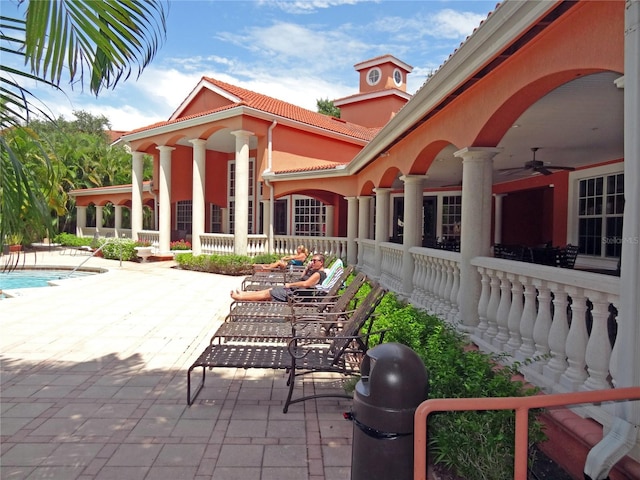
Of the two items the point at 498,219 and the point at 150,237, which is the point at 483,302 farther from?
the point at 150,237

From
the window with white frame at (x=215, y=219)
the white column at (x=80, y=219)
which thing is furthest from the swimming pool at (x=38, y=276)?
the white column at (x=80, y=219)

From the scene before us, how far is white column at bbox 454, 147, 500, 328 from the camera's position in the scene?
5018mm

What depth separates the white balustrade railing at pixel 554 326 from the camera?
9.29 ft

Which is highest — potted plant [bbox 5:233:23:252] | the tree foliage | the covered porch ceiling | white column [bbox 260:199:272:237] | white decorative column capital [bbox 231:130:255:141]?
the tree foliage

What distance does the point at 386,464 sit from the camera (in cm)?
214

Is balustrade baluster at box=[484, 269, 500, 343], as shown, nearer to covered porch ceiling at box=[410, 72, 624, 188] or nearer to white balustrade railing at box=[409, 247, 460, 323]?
white balustrade railing at box=[409, 247, 460, 323]

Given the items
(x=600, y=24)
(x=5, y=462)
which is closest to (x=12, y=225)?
(x=5, y=462)

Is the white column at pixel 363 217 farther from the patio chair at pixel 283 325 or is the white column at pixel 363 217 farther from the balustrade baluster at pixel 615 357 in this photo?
the balustrade baluster at pixel 615 357

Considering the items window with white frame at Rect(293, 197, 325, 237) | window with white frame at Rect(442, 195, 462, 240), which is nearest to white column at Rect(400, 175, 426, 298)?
window with white frame at Rect(442, 195, 462, 240)

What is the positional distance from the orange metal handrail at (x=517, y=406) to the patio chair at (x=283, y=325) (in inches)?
104

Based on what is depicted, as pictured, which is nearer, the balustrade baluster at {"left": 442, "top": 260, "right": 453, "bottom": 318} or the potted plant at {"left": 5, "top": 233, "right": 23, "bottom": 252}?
the potted plant at {"left": 5, "top": 233, "right": 23, "bottom": 252}

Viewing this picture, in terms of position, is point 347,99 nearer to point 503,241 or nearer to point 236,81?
point 236,81

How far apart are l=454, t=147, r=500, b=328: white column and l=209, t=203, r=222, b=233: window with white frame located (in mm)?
18275

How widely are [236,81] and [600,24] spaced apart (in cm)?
2088
